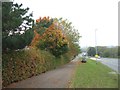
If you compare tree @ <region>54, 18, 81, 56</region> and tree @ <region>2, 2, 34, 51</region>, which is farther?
tree @ <region>54, 18, 81, 56</region>

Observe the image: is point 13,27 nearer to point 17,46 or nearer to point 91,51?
point 17,46

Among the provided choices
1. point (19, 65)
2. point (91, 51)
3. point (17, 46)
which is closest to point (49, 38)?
point (19, 65)

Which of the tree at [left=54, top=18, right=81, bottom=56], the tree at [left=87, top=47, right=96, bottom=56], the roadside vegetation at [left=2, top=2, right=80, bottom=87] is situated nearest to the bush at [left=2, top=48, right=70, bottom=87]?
the roadside vegetation at [left=2, top=2, right=80, bottom=87]

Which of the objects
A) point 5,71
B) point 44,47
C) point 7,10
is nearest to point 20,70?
point 5,71

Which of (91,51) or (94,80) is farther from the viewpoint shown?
(91,51)

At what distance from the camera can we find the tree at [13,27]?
16656 mm

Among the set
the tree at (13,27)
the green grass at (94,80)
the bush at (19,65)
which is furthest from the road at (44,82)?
the tree at (13,27)

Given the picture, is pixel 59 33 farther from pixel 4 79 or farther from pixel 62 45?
pixel 4 79

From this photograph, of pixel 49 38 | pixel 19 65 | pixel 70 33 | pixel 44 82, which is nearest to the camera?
pixel 44 82

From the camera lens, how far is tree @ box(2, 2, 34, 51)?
16.7 m

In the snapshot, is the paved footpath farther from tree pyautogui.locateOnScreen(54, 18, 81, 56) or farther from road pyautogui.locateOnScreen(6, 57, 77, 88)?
tree pyautogui.locateOnScreen(54, 18, 81, 56)

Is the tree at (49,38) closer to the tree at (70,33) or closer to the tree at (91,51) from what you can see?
the tree at (70,33)

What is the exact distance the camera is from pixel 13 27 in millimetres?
16922

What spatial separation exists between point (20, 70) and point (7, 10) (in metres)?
6.08
